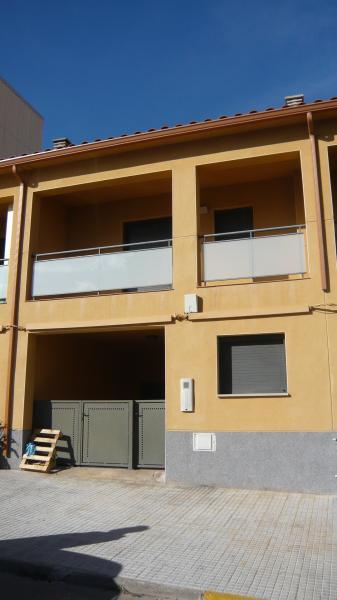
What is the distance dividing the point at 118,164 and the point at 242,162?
2865 mm

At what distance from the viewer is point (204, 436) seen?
9.56 meters

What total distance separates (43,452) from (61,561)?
5.83m

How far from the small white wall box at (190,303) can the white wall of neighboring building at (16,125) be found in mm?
13919

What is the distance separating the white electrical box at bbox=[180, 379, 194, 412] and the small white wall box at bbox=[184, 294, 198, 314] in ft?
4.67

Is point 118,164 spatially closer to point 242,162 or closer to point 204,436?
point 242,162

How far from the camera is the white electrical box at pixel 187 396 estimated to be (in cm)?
971

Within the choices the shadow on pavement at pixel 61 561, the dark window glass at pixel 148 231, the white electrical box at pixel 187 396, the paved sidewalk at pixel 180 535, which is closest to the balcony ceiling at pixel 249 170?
the dark window glass at pixel 148 231

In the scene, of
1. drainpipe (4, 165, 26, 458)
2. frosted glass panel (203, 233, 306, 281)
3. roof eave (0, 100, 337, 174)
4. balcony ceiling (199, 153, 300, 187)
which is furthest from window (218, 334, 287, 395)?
drainpipe (4, 165, 26, 458)

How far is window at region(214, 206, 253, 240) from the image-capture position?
1199 centimetres

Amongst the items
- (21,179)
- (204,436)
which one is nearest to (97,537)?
(204,436)

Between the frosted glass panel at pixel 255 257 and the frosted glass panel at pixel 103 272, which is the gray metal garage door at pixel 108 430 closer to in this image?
the frosted glass panel at pixel 103 272

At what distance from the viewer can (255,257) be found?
10.1 meters

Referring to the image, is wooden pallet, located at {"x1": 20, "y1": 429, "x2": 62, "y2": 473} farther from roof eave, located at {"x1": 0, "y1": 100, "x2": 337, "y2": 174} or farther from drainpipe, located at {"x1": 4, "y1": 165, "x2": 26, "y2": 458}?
roof eave, located at {"x1": 0, "y1": 100, "x2": 337, "y2": 174}

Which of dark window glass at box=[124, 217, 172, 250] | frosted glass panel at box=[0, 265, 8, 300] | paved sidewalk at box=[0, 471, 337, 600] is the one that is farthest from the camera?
dark window glass at box=[124, 217, 172, 250]
